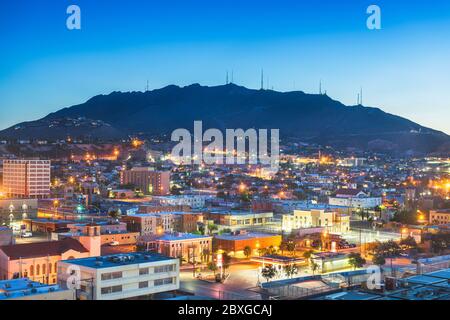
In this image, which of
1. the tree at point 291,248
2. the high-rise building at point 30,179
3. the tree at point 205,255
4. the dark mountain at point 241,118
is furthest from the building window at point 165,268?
the dark mountain at point 241,118

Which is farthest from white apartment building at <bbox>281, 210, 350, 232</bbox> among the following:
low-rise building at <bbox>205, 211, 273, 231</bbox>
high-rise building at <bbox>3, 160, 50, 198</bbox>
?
high-rise building at <bbox>3, 160, 50, 198</bbox>

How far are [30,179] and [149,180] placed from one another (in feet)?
13.3

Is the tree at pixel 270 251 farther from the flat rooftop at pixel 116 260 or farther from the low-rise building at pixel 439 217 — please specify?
the low-rise building at pixel 439 217

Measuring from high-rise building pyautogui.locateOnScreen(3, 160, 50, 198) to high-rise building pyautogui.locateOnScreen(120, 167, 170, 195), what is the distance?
3.39 m

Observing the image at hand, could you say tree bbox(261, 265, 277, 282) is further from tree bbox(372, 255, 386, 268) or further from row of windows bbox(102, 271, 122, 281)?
row of windows bbox(102, 271, 122, 281)

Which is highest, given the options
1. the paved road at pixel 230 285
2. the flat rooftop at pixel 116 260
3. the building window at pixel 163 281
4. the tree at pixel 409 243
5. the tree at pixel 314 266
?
the flat rooftop at pixel 116 260

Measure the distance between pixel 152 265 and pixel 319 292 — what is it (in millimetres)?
1812

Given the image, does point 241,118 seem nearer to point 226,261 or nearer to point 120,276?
point 226,261

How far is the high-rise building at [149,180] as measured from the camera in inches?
837

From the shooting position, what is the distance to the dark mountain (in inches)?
1747

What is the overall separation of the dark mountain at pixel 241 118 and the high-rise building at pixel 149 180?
1881cm

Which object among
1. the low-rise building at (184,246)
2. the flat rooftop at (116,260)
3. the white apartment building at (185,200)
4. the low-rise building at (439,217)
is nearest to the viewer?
the flat rooftop at (116,260)

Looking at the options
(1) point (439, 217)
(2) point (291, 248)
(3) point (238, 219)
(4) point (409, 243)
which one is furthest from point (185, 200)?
(4) point (409, 243)
